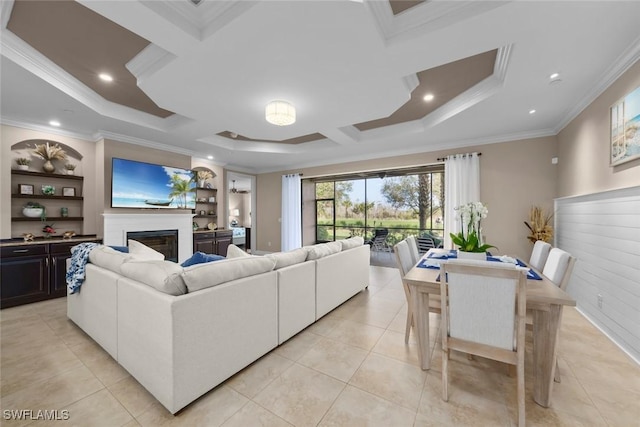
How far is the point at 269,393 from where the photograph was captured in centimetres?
172

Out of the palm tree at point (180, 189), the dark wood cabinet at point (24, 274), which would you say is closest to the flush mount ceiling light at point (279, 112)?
the palm tree at point (180, 189)

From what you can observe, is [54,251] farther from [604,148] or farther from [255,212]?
[604,148]

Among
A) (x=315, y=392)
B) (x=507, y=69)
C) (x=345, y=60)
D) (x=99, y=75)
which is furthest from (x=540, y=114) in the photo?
(x=99, y=75)

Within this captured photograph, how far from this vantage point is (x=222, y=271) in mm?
1822

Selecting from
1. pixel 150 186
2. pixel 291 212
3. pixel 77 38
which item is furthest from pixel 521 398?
pixel 291 212

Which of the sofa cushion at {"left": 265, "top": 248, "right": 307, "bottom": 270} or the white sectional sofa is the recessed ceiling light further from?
the sofa cushion at {"left": 265, "top": 248, "right": 307, "bottom": 270}

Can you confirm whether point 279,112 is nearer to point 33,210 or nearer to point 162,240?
point 162,240

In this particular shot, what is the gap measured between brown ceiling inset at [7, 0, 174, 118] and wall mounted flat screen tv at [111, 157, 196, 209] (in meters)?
1.80

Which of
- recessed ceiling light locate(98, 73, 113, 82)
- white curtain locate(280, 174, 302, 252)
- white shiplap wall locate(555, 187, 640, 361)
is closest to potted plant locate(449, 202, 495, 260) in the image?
white shiplap wall locate(555, 187, 640, 361)

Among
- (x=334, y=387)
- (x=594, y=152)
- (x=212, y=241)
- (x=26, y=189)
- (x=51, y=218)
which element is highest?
(x=594, y=152)

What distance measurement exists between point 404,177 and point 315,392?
20.1 feet

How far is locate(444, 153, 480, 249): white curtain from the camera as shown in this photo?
4.49 m

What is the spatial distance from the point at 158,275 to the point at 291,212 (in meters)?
5.35

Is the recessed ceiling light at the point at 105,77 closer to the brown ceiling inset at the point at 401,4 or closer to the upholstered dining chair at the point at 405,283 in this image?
the brown ceiling inset at the point at 401,4
